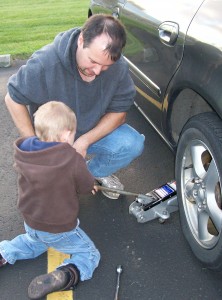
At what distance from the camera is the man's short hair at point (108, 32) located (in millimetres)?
2225

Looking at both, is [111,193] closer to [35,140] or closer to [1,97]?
[35,140]

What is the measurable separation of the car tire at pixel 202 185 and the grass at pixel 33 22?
4.67m

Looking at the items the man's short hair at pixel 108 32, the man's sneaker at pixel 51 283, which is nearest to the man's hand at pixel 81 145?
the man's short hair at pixel 108 32

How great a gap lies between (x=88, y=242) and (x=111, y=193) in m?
0.64

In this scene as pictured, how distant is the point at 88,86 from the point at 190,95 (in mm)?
623

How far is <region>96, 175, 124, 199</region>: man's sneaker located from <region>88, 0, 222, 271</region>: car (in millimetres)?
514

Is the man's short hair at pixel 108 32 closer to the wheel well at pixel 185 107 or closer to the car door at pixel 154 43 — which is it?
the car door at pixel 154 43

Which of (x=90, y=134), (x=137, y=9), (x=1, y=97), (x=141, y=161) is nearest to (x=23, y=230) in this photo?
(x=90, y=134)

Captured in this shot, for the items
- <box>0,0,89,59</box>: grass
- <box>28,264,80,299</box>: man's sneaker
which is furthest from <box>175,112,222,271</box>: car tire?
<box>0,0,89,59</box>: grass

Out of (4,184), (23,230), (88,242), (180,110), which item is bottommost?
(4,184)

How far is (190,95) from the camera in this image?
8.15 feet

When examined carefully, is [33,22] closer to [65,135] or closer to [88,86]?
[88,86]

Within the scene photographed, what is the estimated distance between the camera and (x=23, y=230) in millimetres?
2717

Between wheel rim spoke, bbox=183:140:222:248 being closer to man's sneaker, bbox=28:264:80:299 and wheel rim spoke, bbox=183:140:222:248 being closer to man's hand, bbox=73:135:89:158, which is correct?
man's hand, bbox=73:135:89:158
